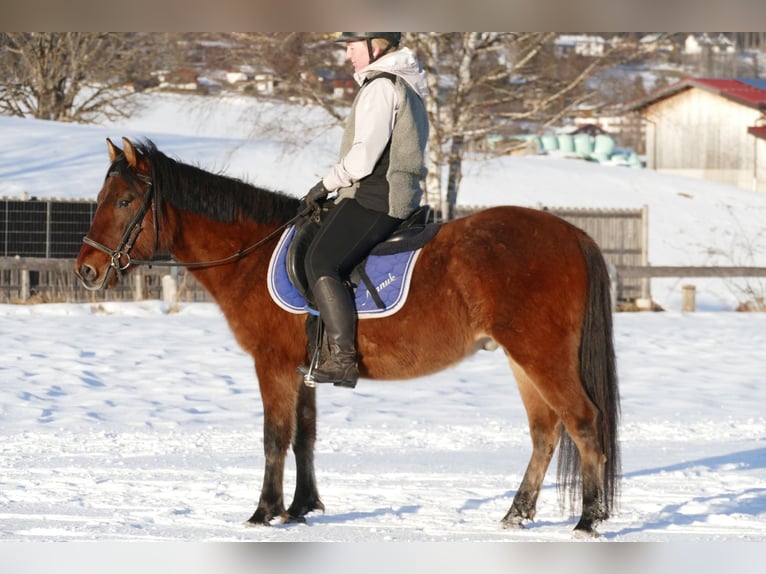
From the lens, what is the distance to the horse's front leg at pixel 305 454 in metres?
6.54

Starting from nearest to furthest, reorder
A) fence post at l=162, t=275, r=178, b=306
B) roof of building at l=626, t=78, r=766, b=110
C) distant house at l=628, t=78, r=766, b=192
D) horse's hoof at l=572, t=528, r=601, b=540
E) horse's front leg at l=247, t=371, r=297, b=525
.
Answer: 1. horse's hoof at l=572, t=528, r=601, b=540
2. horse's front leg at l=247, t=371, r=297, b=525
3. fence post at l=162, t=275, r=178, b=306
4. roof of building at l=626, t=78, r=766, b=110
5. distant house at l=628, t=78, r=766, b=192

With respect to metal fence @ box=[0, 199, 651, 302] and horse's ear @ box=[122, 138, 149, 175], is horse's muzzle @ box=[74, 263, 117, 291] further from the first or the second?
metal fence @ box=[0, 199, 651, 302]

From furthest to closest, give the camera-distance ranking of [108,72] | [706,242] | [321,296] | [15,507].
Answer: [108,72], [706,242], [15,507], [321,296]

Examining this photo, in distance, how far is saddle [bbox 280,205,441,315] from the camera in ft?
20.3

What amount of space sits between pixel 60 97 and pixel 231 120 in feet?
22.0

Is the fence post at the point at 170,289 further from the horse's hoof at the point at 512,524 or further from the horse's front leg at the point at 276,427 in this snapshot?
the horse's hoof at the point at 512,524

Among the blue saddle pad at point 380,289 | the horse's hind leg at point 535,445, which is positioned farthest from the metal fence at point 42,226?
the horse's hind leg at point 535,445

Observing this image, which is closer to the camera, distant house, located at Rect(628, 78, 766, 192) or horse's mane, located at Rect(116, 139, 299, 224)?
horse's mane, located at Rect(116, 139, 299, 224)

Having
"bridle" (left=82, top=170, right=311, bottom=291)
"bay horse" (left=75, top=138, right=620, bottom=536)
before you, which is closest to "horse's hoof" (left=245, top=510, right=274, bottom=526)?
"bay horse" (left=75, top=138, right=620, bottom=536)

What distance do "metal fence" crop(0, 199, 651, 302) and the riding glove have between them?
1230cm

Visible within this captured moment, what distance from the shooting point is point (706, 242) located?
90.9 ft

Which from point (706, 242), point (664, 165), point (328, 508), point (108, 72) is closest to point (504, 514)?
point (328, 508)

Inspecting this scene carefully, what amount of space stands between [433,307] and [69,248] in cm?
1645
